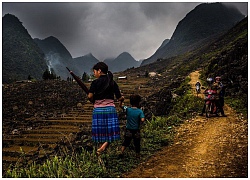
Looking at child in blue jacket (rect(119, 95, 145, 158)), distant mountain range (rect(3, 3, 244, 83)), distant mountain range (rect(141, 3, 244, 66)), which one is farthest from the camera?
distant mountain range (rect(141, 3, 244, 66))

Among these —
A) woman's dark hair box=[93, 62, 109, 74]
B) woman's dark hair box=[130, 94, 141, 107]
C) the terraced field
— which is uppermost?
woman's dark hair box=[93, 62, 109, 74]

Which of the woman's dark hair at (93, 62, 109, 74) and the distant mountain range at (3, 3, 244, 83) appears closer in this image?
the woman's dark hair at (93, 62, 109, 74)

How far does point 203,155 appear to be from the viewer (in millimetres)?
5176

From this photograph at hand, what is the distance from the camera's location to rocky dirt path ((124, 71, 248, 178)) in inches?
175

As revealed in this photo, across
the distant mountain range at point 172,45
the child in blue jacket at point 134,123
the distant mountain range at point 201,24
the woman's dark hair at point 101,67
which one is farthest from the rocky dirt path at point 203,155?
the distant mountain range at point 201,24

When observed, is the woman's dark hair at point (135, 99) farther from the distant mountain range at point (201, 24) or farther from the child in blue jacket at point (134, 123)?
the distant mountain range at point (201, 24)

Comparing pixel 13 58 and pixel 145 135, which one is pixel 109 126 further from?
pixel 13 58

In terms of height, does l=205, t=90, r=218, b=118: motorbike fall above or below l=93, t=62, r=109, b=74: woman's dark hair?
below

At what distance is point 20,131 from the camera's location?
1406 cm

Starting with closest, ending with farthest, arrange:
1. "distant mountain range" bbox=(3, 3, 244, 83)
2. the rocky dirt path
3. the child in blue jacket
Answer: the rocky dirt path, the child in blue jacket, "distant mountain range" bbox=(3, 3, 244, 83)

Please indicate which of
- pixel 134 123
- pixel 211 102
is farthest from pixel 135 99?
pixel 211 102

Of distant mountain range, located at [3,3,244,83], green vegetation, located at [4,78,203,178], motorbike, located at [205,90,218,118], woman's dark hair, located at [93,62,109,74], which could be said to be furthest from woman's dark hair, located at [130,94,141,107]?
distant mountain range, located at [3,3,244,83]

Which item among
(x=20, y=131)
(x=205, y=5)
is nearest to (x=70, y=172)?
(x=20, y=131)

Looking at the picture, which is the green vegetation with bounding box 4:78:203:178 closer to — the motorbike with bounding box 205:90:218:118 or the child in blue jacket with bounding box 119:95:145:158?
the child in blue jacket with bounding box 119:95:145:158
